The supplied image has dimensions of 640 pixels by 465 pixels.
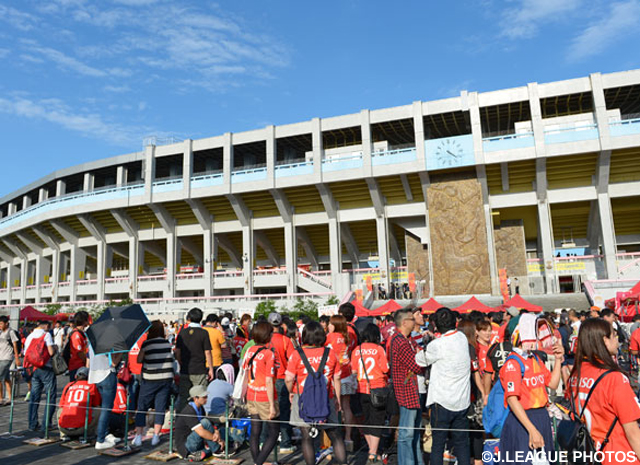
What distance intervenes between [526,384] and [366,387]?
105 inches

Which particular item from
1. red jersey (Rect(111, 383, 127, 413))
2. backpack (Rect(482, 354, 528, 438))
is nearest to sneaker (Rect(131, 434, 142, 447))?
red jersey (Rect(111, 383, 127, 413))

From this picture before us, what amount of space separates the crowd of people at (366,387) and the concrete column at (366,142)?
19.5 m

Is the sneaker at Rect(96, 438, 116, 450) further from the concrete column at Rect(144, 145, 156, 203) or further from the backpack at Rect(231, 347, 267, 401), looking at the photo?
the concrete column at Rect(144, 145, 156, 203)

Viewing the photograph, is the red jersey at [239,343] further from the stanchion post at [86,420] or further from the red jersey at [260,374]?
the red jersey at [260,374]

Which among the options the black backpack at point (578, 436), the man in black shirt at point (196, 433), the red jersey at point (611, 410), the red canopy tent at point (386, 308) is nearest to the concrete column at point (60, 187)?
the red canopy tent at point (386, 308)

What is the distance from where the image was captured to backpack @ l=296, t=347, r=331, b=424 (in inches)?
205

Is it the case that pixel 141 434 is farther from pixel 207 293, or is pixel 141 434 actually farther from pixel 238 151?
pixel 238 151

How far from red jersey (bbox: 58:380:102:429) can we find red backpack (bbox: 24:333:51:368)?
36.6 inches

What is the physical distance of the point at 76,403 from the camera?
7.46 metres

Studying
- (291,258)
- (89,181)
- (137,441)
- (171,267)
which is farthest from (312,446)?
Answer: (89,181)

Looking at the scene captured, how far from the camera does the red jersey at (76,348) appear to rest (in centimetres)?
852

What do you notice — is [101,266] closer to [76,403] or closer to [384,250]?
[384,250]

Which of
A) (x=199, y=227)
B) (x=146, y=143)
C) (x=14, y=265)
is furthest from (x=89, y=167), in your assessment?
(x=14, y=265)

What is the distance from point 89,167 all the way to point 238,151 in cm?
1297
